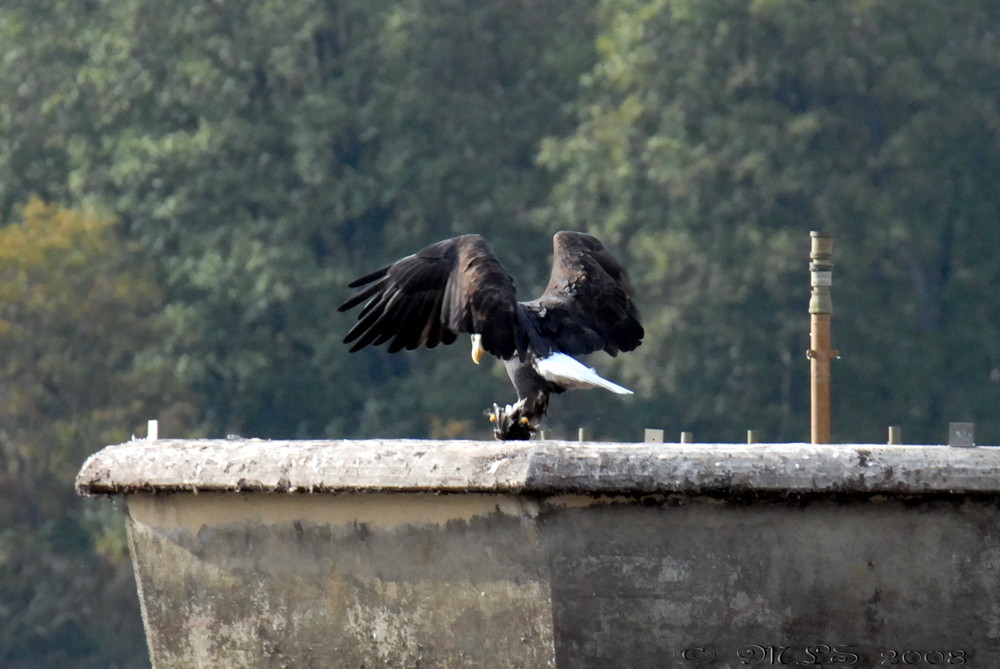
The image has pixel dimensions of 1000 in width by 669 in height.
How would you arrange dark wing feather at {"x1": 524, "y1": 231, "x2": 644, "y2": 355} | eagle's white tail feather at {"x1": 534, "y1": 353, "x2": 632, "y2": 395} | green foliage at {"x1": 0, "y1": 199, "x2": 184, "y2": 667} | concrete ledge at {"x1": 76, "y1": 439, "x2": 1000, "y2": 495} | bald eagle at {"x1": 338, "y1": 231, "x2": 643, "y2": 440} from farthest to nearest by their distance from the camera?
green foliage at {"x1": 0, "y1": 199, "x2": 184, "y2": 667}, dark wing feather at {"x1": 524, "y1": 231, "x2": 644, "y2": 355}, bald eagle at {"x1": 338, "y1": 231, "x2": 643, "y2": 440}, eagle's white tail feather at {"x1": 534, "y1": 353, "x2": 632, "y2": 395}, concrete ledge at {"x1": 76, "y1": 439, "x2": 1000, "y2": 495}

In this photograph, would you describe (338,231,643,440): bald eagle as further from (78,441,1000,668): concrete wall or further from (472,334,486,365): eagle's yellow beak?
(78,441,1000,668): concrete wall

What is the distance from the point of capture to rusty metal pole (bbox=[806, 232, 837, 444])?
24.3ft

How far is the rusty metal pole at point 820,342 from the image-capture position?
7.40m

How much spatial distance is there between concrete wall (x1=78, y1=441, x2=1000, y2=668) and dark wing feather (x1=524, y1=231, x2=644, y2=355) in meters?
2.14

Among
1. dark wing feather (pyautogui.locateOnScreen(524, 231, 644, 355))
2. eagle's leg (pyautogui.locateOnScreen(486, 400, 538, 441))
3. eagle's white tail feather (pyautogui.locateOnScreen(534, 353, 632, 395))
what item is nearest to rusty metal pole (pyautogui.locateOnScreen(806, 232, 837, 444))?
dark wing feather (pyautogui.locateOnScreen(524, 231, 644, 355))

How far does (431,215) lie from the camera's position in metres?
25.0

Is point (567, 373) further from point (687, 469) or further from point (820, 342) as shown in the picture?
point (687, 469)

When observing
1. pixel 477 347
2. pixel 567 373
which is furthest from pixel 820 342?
pixel 567 373

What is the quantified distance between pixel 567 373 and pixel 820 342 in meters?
1.72

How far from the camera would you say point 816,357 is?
296 inches

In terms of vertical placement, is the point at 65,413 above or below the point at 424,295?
above

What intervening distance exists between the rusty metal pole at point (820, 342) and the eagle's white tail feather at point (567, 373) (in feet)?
4.47

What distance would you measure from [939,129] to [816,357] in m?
17.2

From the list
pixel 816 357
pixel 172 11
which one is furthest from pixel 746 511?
pixel 172 11
